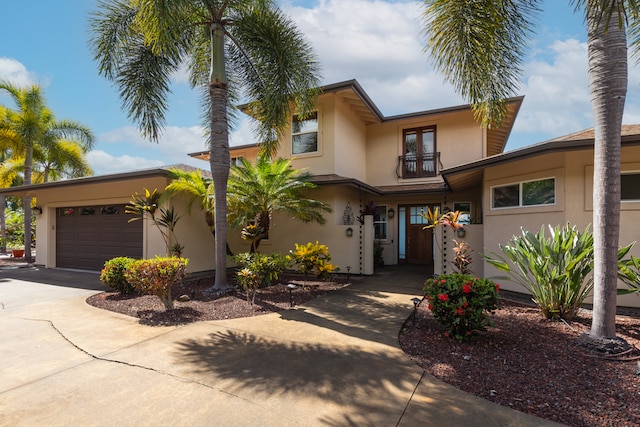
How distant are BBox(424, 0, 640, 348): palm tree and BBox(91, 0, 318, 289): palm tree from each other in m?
3.91

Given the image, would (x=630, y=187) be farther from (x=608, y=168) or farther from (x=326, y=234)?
(x=326, y=234)

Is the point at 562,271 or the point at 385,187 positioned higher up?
the point at 385,187

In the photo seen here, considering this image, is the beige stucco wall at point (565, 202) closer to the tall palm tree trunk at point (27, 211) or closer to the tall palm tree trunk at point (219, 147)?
the tall palm tree trunk at point (219, 147)

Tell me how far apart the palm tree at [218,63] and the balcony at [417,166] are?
5.98 m

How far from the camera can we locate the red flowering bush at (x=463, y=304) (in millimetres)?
4566

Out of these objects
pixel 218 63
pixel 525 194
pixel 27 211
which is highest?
pixel 218 63

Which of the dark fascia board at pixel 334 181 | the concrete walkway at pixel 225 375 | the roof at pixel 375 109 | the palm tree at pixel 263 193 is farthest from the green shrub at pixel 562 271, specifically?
the roof at pixel 375 109

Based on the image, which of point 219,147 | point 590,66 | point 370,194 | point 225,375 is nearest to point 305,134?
point 370,194

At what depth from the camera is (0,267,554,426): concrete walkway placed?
293cm

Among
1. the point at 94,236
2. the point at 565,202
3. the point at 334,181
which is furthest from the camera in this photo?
the point at 94,236

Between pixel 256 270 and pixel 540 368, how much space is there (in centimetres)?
544

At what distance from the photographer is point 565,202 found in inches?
266

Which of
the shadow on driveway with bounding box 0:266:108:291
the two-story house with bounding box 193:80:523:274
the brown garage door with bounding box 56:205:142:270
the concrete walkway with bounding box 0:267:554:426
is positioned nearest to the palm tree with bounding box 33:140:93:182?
the brown garage door with bounding box 56:205:142:270

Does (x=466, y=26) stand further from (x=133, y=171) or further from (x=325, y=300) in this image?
(x=133, y=171)
